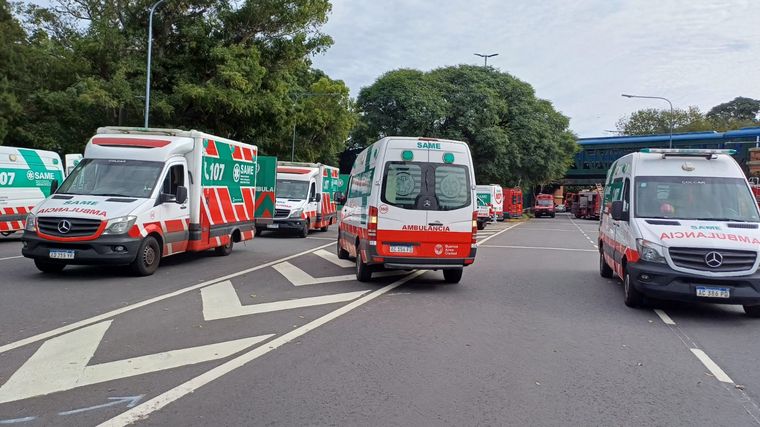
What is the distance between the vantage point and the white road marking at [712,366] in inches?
231

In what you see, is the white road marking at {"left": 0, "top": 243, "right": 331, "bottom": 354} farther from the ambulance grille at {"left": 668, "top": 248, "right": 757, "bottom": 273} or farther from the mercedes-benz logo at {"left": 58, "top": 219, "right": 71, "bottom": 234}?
the ambulance grille at {"left": 668, "top": 248, "right": 757, "bottom": 273}

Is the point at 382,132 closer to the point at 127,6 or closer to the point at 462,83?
the point at 462,83

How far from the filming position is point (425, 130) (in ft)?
137

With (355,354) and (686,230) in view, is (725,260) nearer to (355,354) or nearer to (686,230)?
(686,230)

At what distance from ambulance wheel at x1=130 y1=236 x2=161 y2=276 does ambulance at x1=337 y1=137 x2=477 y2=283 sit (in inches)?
152

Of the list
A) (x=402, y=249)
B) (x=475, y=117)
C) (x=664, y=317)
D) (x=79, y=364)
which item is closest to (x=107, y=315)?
(x=79, y=364)

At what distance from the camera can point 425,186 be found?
1076cm

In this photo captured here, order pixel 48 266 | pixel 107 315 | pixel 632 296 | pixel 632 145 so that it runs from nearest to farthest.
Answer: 1. pixel 107 315
2. pixel 632 296
3. pixel 48 266
4. pixel 632 145

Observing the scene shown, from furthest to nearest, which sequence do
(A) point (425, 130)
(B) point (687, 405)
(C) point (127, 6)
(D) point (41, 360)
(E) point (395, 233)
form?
(A) point (425, 130)
(C) point (127, 6)
(E) point (395, 233)
(D) point (41, 360)
(B) point (687, 405)

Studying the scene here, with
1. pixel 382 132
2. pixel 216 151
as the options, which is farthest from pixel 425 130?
pixel 216 151

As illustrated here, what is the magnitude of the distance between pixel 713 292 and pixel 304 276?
6.85 meters

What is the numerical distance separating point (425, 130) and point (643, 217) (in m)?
32.6

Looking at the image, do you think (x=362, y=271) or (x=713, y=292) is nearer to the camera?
(x=713, y=292)

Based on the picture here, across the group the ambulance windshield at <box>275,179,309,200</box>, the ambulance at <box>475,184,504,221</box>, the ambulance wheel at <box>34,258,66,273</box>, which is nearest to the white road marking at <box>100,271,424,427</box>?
the ambulance wheel at <box>34,258,66,273</box>
